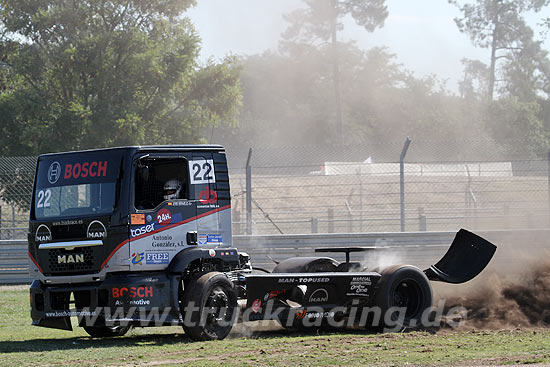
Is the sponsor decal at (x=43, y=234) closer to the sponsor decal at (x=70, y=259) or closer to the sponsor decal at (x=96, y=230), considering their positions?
the sponsor decal at (x=70, y=259)

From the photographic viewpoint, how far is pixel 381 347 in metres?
9.35

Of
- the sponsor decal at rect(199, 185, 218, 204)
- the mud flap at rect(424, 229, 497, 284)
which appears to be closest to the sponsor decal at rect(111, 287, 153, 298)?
the sponsor decal at rect(199, 185, 218, 204)

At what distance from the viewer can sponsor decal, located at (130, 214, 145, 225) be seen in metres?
10.0

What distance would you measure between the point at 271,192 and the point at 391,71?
45.9 meters

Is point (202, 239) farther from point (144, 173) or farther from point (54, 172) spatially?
point (54, 172)

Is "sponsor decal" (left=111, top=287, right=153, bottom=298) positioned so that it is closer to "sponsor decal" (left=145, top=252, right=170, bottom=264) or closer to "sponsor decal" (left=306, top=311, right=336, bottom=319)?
"sponsor decal" (left=145, top=252, right=170, bottom=264)

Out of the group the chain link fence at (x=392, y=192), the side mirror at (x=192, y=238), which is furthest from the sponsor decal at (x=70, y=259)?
the chain link fence at (x=392, y=192)

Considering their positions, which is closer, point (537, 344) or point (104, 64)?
point (537, 344)

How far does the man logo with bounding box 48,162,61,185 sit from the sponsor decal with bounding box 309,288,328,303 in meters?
3.64

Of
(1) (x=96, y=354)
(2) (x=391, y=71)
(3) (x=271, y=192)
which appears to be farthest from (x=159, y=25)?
(2) (x=391, y=71)

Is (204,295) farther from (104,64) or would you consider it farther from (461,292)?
(104,64)

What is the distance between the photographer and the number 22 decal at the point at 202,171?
10664 millimetres

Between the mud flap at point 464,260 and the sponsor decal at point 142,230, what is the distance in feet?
13.4

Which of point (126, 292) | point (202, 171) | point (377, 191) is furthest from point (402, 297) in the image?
point (377, 191)
